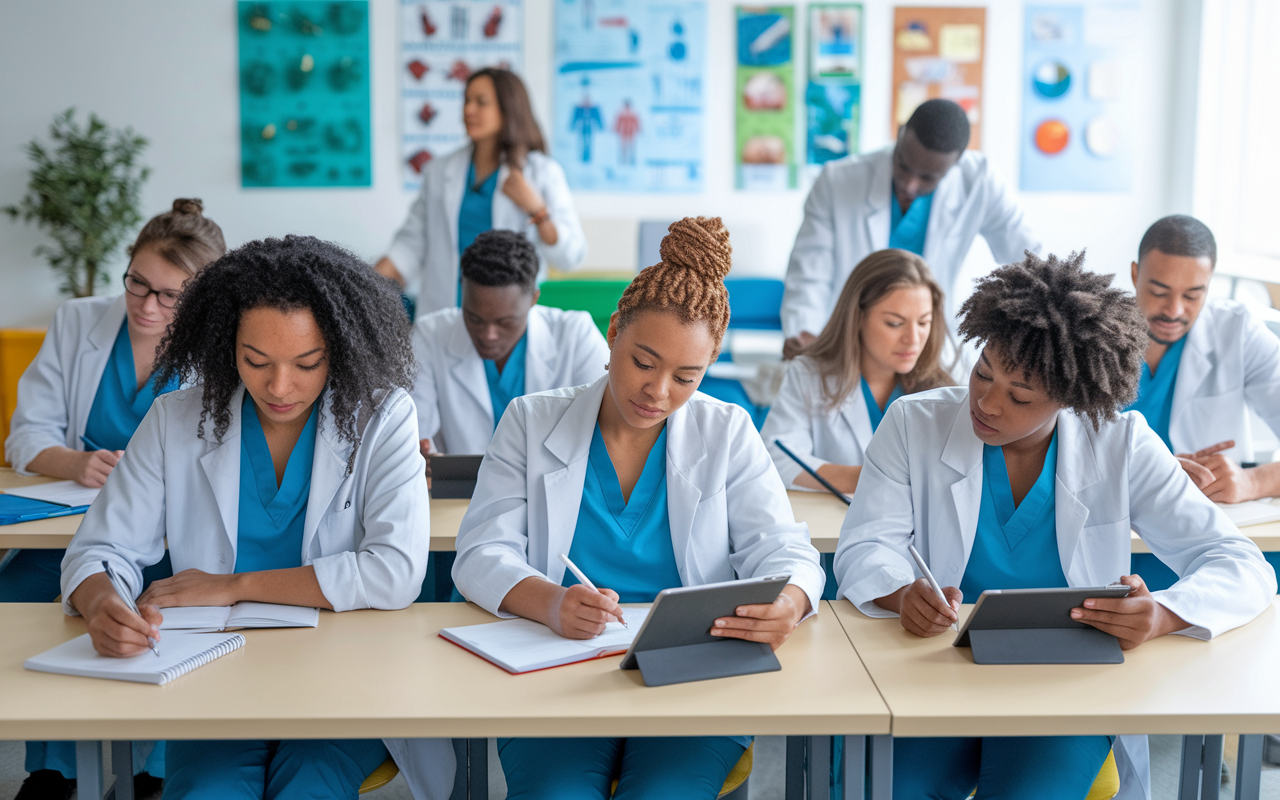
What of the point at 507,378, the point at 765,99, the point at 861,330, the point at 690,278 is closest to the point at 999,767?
the point at 690,278

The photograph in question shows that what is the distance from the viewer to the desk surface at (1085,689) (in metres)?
1.27

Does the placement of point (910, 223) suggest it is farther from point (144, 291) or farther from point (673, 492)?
point (144, 291)

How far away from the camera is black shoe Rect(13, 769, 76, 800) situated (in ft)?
7.11

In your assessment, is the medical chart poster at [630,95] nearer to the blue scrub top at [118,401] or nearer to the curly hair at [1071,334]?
the blue scrub top at [118,401]

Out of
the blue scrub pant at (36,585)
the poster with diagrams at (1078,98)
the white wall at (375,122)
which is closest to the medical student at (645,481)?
the blue scrub pant at (36,585)

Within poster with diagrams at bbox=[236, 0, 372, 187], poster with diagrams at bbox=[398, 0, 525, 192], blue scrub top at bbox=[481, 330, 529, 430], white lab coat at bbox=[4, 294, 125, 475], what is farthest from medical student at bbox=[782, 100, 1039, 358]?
poster with diagrams at bbox=[236, 0, 372, 187]

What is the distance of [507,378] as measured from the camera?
2947 mm

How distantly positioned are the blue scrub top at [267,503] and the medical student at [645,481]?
289mm

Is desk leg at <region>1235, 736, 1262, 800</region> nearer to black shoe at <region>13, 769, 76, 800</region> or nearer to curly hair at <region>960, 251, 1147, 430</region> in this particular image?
curly hair at <region>960, 251, 1147, 430</region>

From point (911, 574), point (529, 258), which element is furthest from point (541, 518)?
point (529, 258)

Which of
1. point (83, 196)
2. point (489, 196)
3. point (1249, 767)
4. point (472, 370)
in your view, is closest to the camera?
point (1249, 767)

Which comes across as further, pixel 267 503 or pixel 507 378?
pixel 507 378

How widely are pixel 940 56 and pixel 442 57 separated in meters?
2.74

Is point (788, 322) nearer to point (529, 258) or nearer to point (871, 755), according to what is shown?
point (529, 258)
